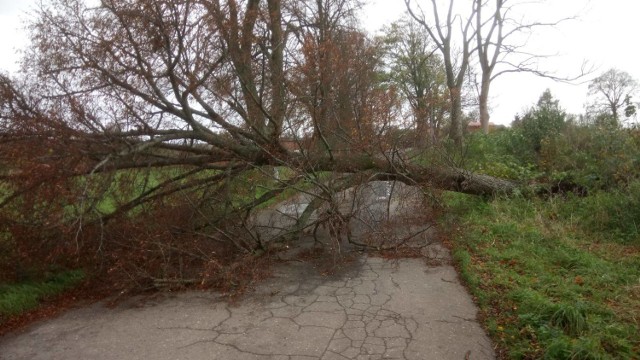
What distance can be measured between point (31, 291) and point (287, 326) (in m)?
3.50

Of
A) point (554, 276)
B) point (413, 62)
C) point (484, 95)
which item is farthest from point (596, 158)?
point (413, 62)

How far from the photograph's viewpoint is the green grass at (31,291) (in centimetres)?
532

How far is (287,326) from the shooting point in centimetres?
473

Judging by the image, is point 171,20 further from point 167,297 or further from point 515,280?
point 515,280

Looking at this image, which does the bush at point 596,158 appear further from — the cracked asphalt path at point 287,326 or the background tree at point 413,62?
the background tree at point 413,62

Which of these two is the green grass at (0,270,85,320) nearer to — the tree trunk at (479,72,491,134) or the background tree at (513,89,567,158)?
the background tree at (513,89,567,158)

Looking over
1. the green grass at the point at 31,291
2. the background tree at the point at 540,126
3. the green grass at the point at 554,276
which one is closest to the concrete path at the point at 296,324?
the green grass at the point at 554,276

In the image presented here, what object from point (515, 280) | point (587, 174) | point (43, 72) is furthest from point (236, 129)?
point (587, 174)

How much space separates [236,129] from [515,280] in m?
5.02

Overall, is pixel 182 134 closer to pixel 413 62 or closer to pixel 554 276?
pixel 554 276

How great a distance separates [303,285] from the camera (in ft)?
20.0

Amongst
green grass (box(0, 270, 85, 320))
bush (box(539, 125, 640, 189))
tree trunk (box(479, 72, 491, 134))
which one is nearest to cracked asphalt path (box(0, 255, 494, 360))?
green grass (box(0, 270, 85, 320))

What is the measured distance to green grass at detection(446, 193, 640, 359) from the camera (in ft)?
12.7

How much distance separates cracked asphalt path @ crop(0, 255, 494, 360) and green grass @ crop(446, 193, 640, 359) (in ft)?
1.17
